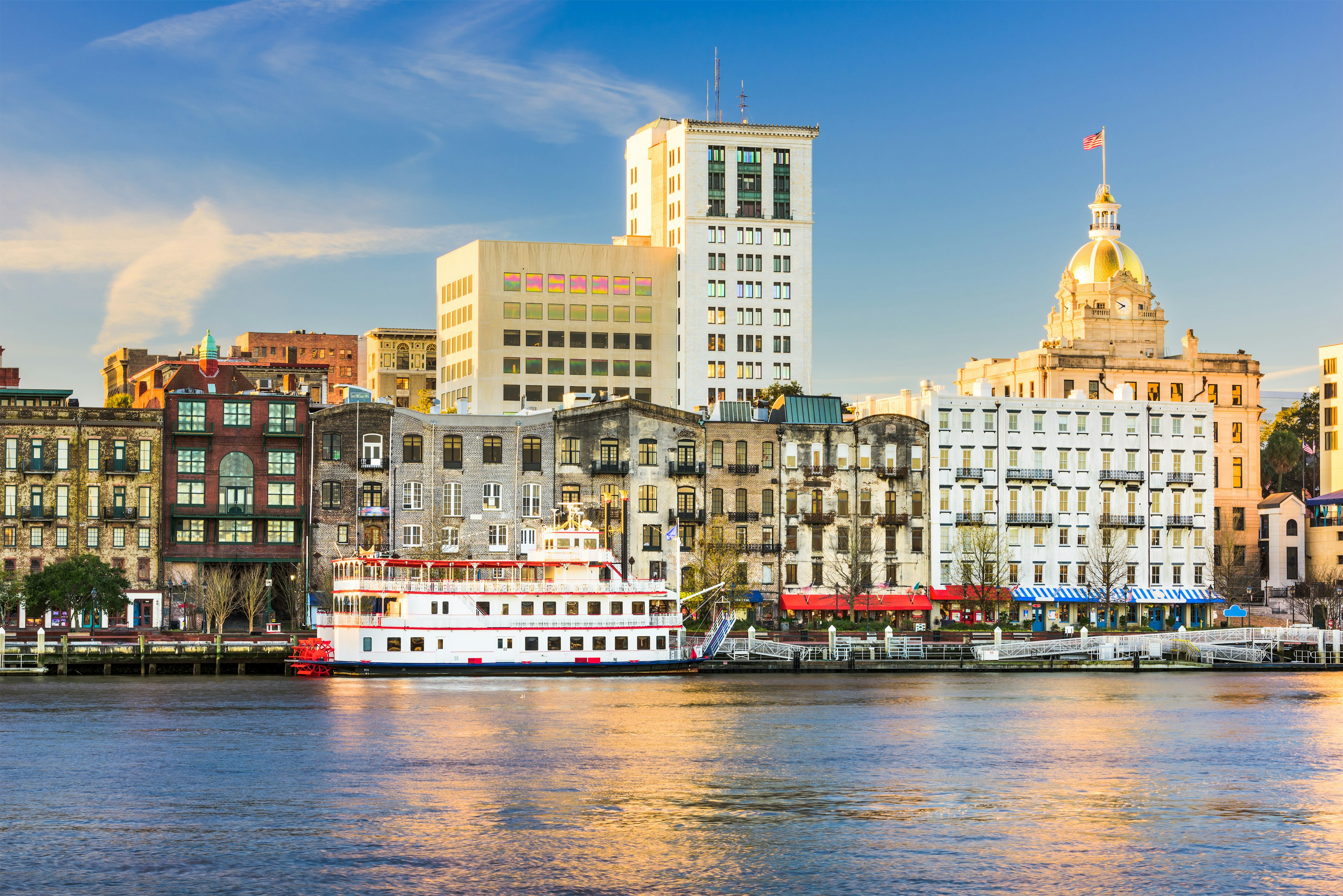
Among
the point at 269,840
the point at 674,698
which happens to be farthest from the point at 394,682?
the point at 269,840

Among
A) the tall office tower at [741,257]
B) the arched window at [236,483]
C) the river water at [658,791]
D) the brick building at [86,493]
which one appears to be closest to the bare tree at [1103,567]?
the river water at [658,791]

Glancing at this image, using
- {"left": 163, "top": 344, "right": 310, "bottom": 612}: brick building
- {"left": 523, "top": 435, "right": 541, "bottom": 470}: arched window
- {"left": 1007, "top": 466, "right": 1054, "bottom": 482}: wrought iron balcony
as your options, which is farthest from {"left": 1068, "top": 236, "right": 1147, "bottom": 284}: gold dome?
{"left": 163, "top": 344, "right": 310, "bottom": 612}: brick building

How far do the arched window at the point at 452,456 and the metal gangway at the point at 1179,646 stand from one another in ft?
122

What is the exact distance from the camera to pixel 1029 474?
135m

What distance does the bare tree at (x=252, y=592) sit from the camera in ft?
384

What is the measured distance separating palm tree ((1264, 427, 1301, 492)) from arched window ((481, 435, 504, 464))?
100 metres

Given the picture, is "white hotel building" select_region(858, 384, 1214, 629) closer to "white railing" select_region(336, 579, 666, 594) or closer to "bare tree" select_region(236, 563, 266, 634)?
"white railing" select_region(336, 579, 666, 594)

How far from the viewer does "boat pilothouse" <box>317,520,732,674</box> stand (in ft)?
322

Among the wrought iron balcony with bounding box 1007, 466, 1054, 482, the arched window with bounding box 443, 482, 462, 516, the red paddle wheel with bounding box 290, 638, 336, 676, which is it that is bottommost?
the red paddle wheel with bounding box 290, 638, 336, 676

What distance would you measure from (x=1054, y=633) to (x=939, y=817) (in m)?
72.4

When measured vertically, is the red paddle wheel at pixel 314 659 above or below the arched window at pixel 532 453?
below

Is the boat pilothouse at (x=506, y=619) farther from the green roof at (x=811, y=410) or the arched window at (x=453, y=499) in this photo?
the green roof at (x=811, y=410)

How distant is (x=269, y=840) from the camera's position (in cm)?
5144

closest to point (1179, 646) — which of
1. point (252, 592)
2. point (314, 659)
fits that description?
point (314, 659)
